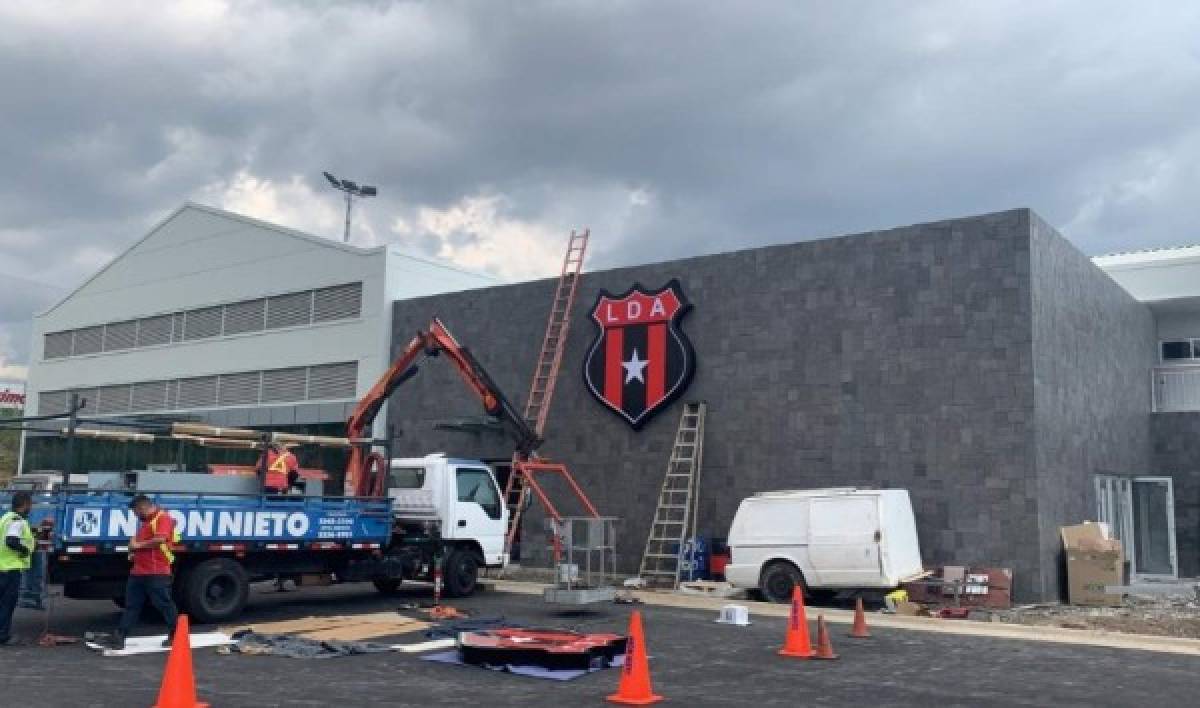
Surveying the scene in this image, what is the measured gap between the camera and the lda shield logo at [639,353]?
22.7 m

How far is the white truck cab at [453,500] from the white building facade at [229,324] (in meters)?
9.78

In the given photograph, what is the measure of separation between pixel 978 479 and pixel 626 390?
25.8ft

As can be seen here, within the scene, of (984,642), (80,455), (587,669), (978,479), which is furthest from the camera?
(80,455)

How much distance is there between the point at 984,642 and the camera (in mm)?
13922

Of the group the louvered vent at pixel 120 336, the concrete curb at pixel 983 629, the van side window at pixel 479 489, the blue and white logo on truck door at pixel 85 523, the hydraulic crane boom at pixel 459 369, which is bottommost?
the concrete curb at pixel 983 629

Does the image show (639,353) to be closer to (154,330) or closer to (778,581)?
(778,581)

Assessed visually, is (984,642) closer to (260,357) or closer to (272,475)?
(272,475)

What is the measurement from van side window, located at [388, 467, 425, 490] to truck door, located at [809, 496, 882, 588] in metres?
6.78

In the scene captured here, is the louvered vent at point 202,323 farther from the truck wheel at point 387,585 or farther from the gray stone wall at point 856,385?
the truck wheel at point 387,585

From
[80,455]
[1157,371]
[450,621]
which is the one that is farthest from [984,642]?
[80,455]

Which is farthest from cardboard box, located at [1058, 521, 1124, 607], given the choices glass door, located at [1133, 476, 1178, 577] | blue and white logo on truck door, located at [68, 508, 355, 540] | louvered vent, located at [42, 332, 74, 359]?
louvered vent, located at [42, 332, 74, 359]

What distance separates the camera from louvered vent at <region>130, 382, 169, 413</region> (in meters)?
34.0

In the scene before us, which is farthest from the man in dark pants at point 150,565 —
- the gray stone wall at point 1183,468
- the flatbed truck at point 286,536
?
the gray stone wall at point 1183,468

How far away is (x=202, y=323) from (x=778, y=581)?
2226 cm
